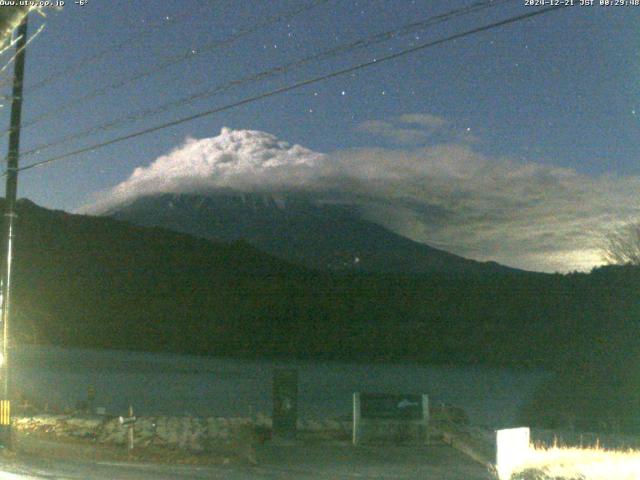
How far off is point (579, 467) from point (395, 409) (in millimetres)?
7141

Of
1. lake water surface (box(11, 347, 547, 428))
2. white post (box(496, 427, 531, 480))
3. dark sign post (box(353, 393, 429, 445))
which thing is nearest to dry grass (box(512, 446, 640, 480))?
white post (box(496, 427, 531, 480))

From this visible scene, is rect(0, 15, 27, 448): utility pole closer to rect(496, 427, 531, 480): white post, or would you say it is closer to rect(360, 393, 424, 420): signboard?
rect(360, 393, 424, 420): signboard

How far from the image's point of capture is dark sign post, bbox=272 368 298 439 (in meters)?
18.4

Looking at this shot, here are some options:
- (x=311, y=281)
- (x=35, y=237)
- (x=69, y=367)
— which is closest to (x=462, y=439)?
(x=69, y=367)

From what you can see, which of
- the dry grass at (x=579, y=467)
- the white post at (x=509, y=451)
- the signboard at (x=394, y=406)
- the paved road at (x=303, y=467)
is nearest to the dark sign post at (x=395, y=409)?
the signboard at (x=394, y=406)

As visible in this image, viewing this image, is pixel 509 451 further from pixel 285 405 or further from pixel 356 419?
pixel 285 405

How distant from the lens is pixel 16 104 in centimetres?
1758

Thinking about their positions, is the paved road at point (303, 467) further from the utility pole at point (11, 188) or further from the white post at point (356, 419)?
the utility pole at point (11, 188)

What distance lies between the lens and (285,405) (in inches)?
722

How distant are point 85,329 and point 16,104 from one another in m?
56.4

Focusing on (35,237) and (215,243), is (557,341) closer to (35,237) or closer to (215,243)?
(215,243)

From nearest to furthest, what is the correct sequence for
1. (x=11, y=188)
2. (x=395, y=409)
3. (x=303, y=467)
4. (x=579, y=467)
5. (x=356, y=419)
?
(x=579, y=467), (x=303, y=467), (x=11, y=188), (x=356, y=419), (x=395, y=409)

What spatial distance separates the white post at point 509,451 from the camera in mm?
12484

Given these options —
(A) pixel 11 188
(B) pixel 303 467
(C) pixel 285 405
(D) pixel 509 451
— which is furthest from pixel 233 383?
(D) pixel 509 451
